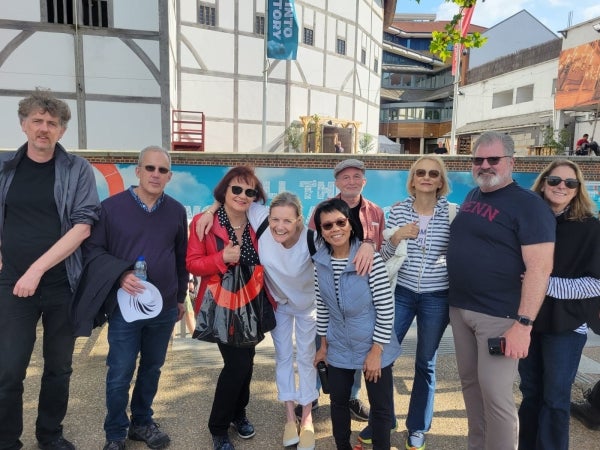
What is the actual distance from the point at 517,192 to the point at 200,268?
5.81ft

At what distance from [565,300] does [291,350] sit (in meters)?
1.60

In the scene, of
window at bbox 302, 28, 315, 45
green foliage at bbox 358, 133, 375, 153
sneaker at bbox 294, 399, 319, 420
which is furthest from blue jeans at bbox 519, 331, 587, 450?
green foliage at bbox 358, 133, 375, 153

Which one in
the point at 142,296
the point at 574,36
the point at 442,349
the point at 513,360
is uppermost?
the point at 574,36

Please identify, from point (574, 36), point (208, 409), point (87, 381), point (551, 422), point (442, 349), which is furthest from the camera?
point (574, 36)

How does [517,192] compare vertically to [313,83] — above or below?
below

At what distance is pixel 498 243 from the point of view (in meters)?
2.12

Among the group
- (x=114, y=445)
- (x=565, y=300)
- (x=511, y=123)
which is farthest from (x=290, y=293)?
(x=511, y=123)

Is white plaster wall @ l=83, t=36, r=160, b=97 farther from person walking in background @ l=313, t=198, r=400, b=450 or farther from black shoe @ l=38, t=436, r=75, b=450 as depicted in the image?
Result: person walking in background @ l=313, t=198, r=400, b=450

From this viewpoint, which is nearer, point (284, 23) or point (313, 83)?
point (284, 23)

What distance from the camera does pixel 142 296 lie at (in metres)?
2.39

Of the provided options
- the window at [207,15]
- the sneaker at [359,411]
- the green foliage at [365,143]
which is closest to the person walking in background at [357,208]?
the sneaker at [359,411]

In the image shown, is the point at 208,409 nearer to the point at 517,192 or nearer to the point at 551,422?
the point at 551,422

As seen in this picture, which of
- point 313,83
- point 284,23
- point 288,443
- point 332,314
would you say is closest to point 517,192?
point 332,314

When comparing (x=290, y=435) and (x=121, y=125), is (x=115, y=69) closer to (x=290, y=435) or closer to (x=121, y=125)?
(x=121, y=125)
